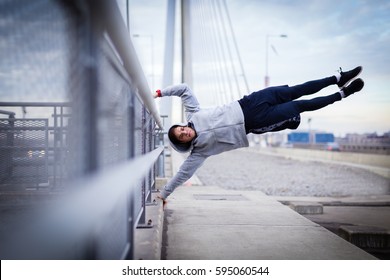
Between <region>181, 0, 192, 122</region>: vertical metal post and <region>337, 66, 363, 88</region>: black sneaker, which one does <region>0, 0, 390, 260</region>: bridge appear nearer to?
<region>337, 66, 363, 88</region>: black sneaker

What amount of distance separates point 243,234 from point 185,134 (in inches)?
33.2

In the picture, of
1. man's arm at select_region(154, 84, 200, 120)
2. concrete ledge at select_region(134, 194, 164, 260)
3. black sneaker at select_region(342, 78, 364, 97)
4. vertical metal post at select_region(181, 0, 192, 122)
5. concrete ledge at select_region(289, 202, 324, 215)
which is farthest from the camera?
vertical metal post at select_region(181, 0, 192, 122)

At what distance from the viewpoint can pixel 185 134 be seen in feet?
9.52

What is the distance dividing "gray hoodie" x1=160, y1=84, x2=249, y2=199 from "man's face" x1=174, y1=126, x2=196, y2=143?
0.15ft

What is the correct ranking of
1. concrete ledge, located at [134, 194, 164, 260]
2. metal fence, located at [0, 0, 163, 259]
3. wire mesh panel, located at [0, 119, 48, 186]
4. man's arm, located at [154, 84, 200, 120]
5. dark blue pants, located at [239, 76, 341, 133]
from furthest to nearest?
wire mesh panel, located at [0, 119, 48, 186] < man's arm, located at [154, 84, 200, 120] < dark blue pants, located at [239, 76, 341, 133] < concrete ledge, located at [134, 194, 164, 260] < metal fence, located at [0, 0, 163, 259]

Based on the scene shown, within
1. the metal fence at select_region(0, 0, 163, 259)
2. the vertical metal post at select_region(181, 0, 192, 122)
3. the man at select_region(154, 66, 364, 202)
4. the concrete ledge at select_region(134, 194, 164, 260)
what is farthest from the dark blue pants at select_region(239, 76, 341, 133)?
the vertical metal post at select_region(181, 0, 192, 122)

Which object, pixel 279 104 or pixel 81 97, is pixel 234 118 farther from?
pixel 81 97

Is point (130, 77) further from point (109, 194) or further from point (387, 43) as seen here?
point (387, 43)

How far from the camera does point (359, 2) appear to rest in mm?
3391

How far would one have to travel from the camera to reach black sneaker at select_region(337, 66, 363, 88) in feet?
11.1

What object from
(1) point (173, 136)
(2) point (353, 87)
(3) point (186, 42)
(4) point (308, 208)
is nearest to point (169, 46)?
(3) point (186, 42)

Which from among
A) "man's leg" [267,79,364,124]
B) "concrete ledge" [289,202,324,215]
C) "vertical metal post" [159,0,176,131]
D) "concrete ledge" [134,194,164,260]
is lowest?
"concrete ledge" [289,202,324,215]

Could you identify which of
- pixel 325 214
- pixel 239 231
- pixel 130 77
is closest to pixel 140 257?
pixel 130 77
